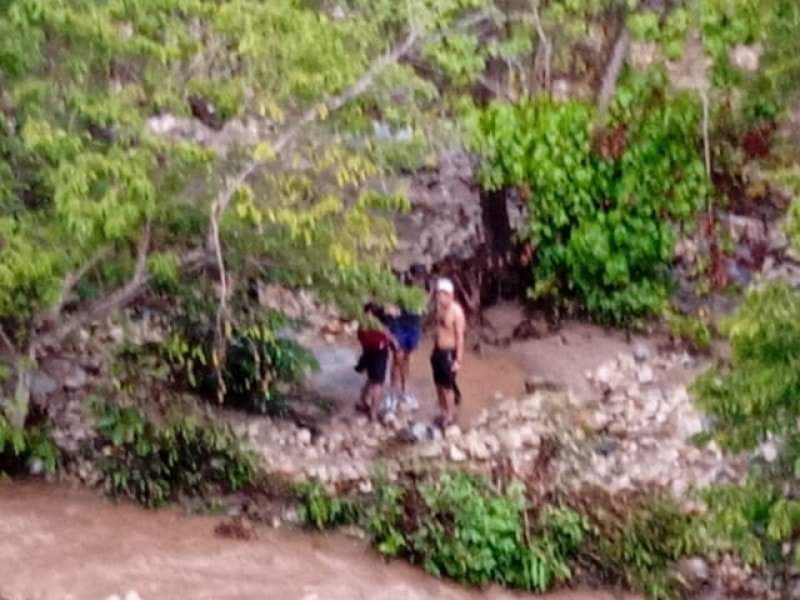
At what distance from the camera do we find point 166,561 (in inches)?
373

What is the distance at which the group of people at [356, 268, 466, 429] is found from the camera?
37.0ft

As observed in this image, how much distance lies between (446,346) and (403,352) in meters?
0.64

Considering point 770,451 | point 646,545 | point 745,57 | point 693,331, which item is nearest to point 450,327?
point 646,545

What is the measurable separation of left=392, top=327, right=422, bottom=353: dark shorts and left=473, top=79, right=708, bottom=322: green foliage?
2053mm

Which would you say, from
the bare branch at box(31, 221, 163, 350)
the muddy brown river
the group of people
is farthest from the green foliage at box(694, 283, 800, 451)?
the bare branch at box(31, 221, 163, 350)

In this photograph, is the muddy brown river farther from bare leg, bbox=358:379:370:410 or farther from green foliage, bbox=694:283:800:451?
green foliage, bbox=694:283:800:451

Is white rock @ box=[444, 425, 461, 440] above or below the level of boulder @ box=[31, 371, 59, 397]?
below

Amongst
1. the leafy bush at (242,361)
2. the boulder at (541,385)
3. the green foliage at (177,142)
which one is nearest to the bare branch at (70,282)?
the green foliage at (177,142)

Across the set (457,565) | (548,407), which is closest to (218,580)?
(457,565)

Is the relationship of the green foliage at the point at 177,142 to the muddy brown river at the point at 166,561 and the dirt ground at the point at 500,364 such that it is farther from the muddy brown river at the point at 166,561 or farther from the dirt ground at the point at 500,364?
the dirt ground at the point at 500,364

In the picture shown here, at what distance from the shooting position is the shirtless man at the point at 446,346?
11.2 meters

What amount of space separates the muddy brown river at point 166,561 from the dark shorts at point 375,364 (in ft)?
6.53

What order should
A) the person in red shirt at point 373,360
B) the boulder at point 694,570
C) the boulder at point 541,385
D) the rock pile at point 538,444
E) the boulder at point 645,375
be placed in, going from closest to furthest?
1. the boulder at point 694,570
2. the rock pile at point 538,444
3. the person in red shirt at point 373,360
4. the boulder at point 541,385
5. the boulder at point 645,375

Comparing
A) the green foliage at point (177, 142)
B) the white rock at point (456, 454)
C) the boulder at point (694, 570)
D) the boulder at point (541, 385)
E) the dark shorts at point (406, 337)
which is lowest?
the boulder at point (694, 570)
